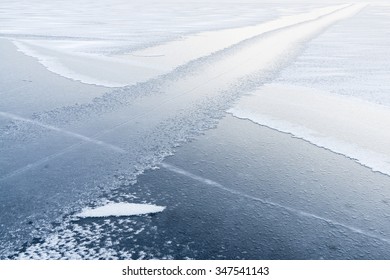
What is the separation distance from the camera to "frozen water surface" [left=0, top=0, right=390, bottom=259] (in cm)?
427

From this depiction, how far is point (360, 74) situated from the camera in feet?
38.9

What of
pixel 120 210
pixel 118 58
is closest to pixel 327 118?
pixel 120 210

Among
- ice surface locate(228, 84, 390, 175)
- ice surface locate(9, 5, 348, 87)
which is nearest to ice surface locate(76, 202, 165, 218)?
ice surface locate(228, 84, 390, 175)

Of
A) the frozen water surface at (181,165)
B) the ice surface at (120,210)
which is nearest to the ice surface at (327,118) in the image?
the frozen water surface at (181,165)

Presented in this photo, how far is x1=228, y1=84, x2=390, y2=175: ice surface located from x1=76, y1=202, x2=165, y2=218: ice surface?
11.8 ft

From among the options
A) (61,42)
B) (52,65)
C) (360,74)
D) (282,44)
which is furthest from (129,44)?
(360,74)

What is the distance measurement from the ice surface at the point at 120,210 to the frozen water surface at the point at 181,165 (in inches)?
3.3

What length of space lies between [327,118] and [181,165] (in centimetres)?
388

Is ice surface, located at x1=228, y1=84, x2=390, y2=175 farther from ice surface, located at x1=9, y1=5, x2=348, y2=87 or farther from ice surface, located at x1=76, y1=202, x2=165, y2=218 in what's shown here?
ice surface, located at x1=9, y1=5, x2=348, y2=87

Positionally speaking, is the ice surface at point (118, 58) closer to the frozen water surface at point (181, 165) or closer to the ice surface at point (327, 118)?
the frozen water surface at point (181, 165)

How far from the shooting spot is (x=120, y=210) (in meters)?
4.73

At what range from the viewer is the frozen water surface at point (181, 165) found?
14.0 ft
